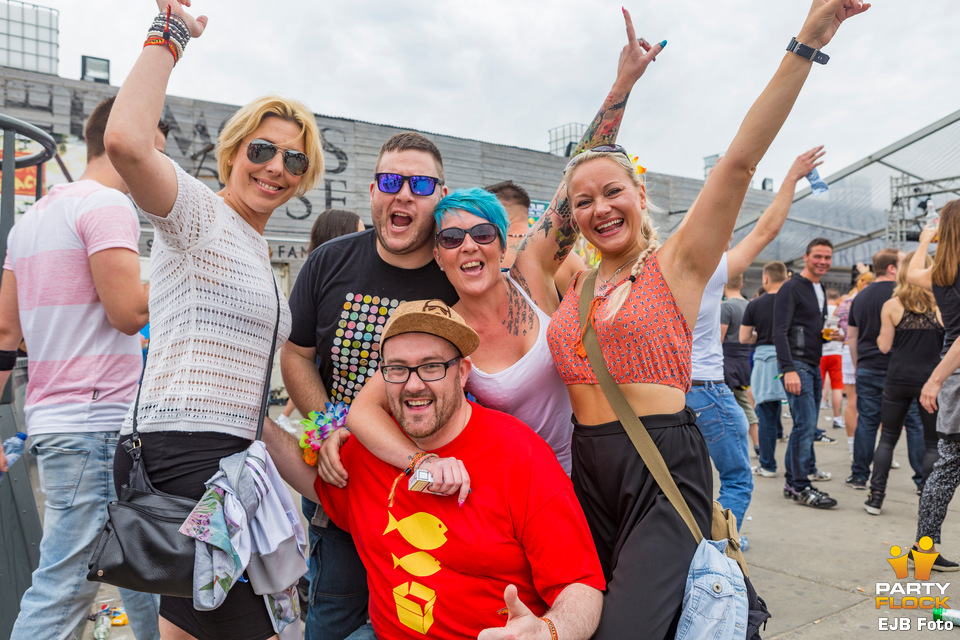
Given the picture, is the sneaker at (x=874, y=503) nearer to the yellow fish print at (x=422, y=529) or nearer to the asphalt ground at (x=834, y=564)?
the asphalt ground at (x=834, y=564)

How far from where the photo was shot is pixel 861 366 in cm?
585

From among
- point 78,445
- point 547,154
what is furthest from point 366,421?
point 547,154

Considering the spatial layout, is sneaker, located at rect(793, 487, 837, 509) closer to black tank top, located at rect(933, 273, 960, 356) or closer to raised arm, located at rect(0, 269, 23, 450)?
black tank top, located at rect(933, 273, 960, 356)

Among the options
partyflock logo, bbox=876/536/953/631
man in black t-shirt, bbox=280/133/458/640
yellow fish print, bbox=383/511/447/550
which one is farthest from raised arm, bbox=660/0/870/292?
partyflock logo, bbox=876/536/953/631

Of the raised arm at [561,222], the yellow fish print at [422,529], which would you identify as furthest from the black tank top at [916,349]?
the yellow fish print at [422,529]

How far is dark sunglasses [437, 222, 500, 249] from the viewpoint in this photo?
2166 mm

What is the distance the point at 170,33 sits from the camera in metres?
1.56

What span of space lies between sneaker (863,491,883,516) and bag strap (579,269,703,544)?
4101 millimetres

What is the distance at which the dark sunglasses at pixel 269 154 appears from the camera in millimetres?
1906

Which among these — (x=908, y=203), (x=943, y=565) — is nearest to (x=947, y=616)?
(x=943, y=565)

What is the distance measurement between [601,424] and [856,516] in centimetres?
418

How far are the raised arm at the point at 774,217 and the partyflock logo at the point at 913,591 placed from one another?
201 centimetres

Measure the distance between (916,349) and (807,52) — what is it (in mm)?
4234

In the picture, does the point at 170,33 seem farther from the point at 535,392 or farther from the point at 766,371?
the point at 766,371
